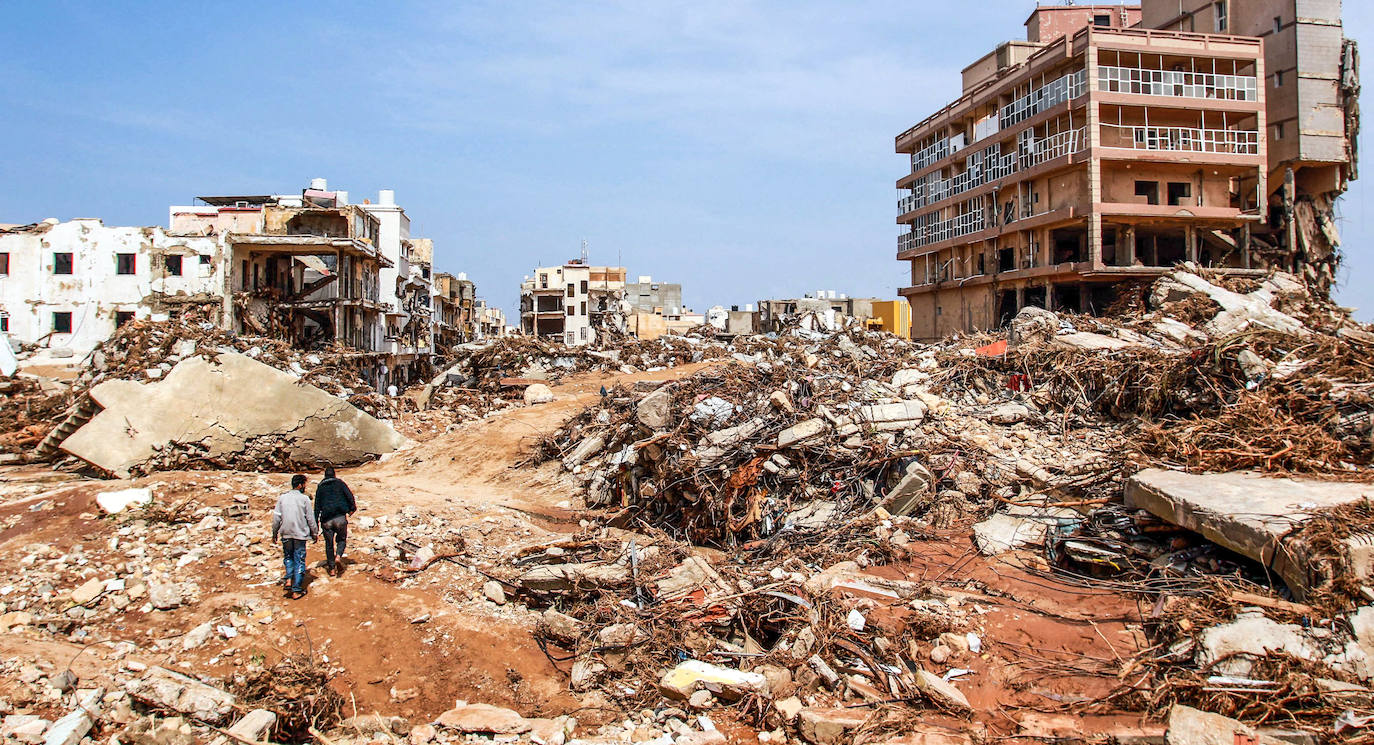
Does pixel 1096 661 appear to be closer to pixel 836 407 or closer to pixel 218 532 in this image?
pixel 836 407

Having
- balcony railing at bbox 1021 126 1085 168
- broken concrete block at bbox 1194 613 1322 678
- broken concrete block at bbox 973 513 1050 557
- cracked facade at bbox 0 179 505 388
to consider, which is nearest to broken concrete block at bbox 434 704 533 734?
broken concrete block at bbox 1194 613 1322 678

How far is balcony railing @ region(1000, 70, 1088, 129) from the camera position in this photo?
27.4 metres

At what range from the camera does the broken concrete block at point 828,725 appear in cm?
555

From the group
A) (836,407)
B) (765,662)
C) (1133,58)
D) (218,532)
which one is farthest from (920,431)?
(1133,58)

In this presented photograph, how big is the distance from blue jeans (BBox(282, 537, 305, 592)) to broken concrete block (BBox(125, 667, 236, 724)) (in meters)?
1.80

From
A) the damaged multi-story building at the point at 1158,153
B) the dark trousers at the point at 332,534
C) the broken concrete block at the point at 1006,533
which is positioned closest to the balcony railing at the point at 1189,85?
the damaged multi-story building at the point at 1158,153

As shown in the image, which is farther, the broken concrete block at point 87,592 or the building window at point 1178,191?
the building window at point 1178,191

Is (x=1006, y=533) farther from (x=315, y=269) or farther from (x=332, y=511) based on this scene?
(x=315, y=269)

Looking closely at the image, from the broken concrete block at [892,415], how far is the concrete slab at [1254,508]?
140 inches

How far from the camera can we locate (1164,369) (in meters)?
11.6

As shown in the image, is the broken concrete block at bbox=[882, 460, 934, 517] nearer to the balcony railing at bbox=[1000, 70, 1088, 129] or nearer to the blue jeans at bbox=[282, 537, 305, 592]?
the blue jeans at bbox=[282, 537, 305, 592]

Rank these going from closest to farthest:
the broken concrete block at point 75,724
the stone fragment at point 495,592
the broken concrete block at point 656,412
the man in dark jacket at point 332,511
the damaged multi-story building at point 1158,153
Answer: the broken concrete block at point 75,724 → the stone fragment at point 495,592 → the man in dark jacket at point 332,511 → the broken concrete block at point 656,412 → the damaged multi-story building at point 1158,153

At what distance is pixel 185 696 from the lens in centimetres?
593

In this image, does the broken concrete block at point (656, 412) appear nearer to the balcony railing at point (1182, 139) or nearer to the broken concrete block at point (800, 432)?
the broken concrete block at point (800, 432)
